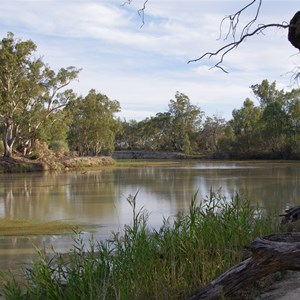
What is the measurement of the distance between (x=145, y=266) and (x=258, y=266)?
44.1 inches

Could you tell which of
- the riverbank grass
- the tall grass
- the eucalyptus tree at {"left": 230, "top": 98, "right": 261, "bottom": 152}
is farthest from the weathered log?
the eucalyptus tree at {"left": 230, "top": 98, "right": 261, "bottom": 152}

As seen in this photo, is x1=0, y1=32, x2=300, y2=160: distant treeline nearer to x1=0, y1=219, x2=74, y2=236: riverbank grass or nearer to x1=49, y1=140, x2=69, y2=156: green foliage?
x1=49, y1=140, x2=69, y2=156: green foliage

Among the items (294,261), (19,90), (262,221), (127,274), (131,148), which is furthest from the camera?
(131,148)

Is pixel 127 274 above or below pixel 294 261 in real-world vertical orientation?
below

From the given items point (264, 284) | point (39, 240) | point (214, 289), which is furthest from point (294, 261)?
point (39, 240)

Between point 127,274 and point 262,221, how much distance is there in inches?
103

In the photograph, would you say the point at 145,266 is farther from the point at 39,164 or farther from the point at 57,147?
the point at 57,147

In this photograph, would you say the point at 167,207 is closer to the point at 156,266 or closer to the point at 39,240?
the point at 39,240

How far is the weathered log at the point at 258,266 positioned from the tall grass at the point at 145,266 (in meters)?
0.53

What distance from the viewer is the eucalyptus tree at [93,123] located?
43562 millimetres

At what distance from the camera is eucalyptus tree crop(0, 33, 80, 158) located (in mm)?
29719

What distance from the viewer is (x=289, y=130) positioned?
48406 mm

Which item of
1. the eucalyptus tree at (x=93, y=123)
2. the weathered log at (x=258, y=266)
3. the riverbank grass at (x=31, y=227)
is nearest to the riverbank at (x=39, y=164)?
the eucalyptus tree at (x=93, y=123)

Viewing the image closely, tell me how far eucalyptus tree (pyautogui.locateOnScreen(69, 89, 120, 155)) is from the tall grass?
37.4 m
